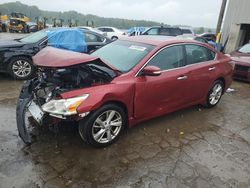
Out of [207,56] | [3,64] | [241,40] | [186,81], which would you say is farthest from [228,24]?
[3,64]

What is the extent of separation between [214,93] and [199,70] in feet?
3.24

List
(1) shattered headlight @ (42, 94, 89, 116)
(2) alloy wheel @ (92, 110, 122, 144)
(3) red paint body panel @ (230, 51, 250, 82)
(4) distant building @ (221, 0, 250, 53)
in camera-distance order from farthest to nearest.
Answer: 1. (4) distant building @ (221, 0, 250, 53)
2. (3) red paint body panel @ (230, 51, 250, 82)
3. (2) alloy wheel @ (92, 110, 122, 144)
4. (1) shattered headlight @ (42, 94, 89, 116)

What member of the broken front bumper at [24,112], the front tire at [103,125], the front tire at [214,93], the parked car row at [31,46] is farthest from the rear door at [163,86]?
the parked car row at [31,46]

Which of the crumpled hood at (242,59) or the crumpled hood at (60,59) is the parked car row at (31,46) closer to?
the crumpled hood at (60,59)

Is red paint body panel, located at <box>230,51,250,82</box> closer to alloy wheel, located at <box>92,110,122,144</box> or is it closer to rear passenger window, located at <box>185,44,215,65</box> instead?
rear passenger window, located at <box>185,44,215,65</box>

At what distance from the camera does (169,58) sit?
3701 millimetres

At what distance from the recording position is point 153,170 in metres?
2.76

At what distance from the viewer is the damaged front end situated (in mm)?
2701

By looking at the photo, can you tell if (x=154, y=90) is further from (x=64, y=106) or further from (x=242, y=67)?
(x=242, y=67)

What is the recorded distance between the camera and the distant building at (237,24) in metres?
13.0

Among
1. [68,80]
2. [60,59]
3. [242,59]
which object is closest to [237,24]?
[242,59]

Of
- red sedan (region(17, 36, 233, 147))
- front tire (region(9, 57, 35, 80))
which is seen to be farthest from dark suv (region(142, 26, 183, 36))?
red sedan (region(17, 36, 233, 147))

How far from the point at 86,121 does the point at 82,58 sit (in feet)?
2.73

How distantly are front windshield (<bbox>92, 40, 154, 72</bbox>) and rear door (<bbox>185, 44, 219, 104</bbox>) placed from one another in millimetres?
951
